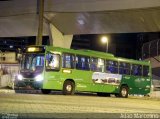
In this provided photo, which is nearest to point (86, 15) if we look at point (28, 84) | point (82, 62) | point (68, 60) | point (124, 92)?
point (124, 92)

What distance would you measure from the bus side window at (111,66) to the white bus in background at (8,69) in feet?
31.6

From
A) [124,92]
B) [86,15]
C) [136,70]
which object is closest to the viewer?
[124,92]

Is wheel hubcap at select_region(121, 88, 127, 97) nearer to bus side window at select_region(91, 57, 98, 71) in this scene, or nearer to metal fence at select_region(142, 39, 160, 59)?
bus side window at select_region(91, 57, 98, 71)

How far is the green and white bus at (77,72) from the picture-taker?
26297mm

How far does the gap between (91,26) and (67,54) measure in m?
13.1

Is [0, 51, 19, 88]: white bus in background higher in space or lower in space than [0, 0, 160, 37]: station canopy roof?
lower

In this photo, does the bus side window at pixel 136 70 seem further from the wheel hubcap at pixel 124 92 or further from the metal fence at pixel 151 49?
the metal fence at pixel 151 49

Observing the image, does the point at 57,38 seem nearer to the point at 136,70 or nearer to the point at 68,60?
the point at 136,70

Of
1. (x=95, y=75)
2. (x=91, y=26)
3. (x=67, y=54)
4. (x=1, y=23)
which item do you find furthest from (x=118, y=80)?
(x=1, y=23)

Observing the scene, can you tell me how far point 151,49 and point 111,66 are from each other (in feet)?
50.5

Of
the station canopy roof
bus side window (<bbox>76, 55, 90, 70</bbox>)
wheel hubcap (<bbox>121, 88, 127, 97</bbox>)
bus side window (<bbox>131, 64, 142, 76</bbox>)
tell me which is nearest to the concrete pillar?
the station canopy roof

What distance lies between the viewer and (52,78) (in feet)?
86.5

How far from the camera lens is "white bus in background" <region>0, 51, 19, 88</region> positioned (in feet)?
122

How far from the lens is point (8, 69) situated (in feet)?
Result: 124
